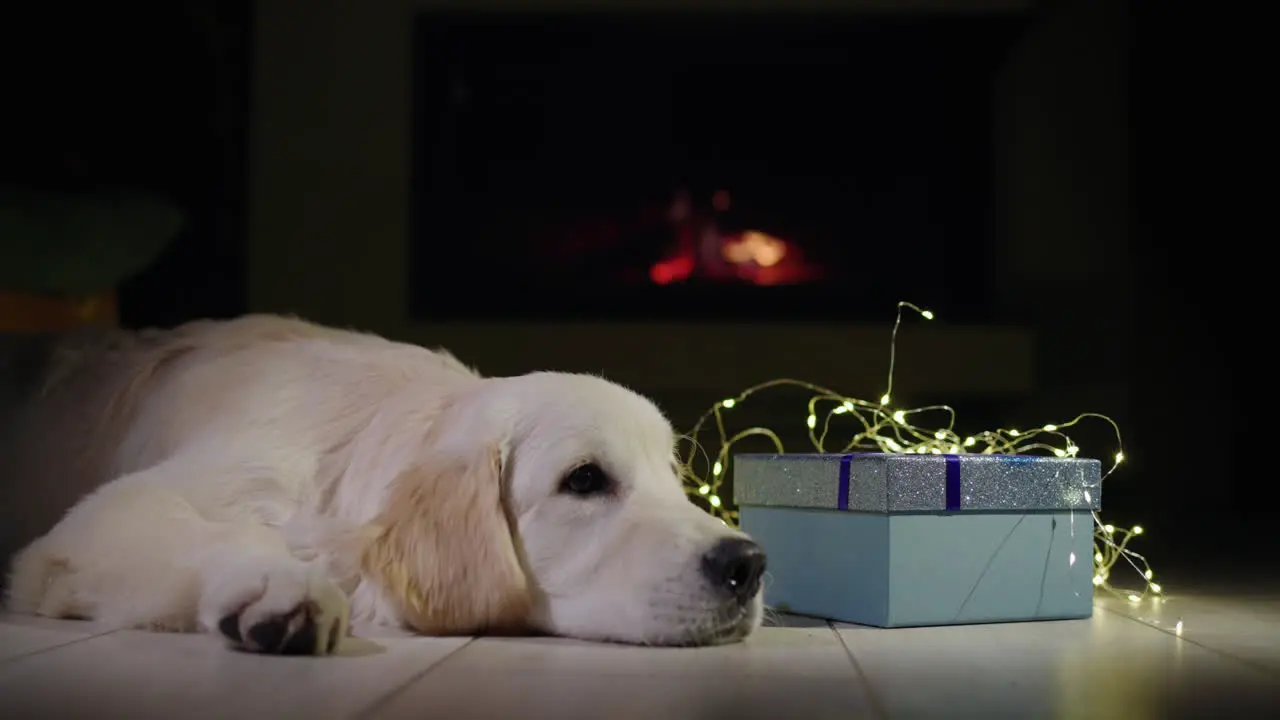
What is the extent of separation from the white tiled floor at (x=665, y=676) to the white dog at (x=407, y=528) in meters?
0.05

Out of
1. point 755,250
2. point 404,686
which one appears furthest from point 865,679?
point 755,250

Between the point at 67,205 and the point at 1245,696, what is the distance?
3696mm

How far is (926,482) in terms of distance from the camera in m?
1.93

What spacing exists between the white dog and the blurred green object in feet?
6.81

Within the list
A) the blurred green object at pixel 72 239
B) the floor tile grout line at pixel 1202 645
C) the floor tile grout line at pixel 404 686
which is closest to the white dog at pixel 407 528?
the floor tile grout line at pixel 404 686

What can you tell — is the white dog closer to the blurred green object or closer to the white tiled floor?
the white tiled floor

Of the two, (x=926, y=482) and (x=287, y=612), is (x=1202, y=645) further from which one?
(x=287, y=612)

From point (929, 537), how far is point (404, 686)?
2.95 ft

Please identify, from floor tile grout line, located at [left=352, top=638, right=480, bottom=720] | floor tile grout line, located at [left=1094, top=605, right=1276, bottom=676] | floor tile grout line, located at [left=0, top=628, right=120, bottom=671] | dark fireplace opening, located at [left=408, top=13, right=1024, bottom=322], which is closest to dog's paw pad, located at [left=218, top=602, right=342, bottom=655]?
floor tile grout line, located at [left=352, top=638, right=480, bottom=720]

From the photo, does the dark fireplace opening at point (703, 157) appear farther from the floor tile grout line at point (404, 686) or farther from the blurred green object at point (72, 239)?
the floor tile grout line at point (404, 686)

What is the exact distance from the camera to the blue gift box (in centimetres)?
192

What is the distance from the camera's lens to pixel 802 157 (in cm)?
487

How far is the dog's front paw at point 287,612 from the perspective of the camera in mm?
1519

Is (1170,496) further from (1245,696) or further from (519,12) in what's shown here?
(1245,696)
